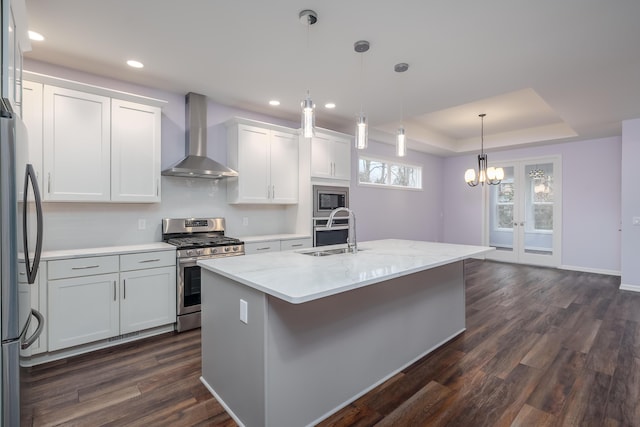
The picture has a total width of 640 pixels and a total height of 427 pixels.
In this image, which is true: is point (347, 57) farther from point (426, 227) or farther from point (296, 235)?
point (426, 227)

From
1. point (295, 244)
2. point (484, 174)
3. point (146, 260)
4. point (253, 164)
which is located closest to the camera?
point (146, 260)

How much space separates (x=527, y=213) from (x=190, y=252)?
668cm

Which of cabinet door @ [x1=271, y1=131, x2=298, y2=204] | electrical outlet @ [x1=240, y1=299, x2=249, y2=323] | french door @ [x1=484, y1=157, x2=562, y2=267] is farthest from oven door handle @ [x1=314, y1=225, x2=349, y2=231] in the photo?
french door @ [x1=484, y1=157, x2=562, y2=267]

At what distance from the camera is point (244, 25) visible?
2.36m

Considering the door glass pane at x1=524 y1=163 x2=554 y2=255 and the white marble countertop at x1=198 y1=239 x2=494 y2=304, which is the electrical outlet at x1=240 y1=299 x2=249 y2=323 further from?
the door glass pane at x1=524 y1=163 x2=554 y2=255

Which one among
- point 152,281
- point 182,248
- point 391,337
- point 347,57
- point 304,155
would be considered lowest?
point 391,337

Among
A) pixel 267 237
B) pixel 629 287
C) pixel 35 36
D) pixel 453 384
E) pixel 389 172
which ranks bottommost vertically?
pixel 453 384

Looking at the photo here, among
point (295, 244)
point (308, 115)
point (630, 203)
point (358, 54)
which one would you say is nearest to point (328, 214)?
point (295, 244)

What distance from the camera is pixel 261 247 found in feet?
12.7

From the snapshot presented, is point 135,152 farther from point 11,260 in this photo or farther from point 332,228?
point 332,228

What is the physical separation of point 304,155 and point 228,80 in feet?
4.77

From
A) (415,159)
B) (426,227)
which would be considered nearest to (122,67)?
(415,159)

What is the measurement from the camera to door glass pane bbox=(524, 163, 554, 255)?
644cm

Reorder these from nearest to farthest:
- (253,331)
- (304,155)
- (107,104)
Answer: (253,331) → (107,104) → (304,155)
